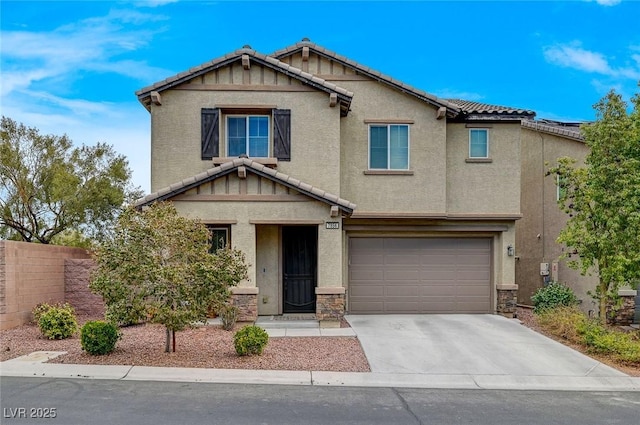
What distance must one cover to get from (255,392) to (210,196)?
6648 mm

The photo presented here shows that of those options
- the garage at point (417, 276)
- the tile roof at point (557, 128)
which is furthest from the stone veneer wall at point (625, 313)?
the tile roof at point (557, 128)

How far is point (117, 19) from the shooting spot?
15.3 m

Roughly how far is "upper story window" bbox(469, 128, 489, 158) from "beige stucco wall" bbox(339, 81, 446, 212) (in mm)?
1102

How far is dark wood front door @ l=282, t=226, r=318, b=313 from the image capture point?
639 inches

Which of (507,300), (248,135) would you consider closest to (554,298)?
(507,300)

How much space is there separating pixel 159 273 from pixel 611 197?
33.7 ft

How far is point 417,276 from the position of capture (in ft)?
56.2

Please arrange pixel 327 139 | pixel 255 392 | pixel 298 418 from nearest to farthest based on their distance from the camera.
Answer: pixel 298 418
pixel 255 392
pixel 327 139

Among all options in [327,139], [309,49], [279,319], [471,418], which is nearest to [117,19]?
[309,49]

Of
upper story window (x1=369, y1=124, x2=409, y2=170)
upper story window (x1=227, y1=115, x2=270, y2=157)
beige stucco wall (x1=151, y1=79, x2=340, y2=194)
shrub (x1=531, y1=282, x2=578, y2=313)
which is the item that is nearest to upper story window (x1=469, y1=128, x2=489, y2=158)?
upper story window (x1=369, y1=124, x2=409, y2=170)

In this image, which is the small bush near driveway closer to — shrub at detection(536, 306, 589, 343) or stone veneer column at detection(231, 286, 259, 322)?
shrub at detection(536, 306, 589, 343)

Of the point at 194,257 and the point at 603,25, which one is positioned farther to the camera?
the point at 603,25

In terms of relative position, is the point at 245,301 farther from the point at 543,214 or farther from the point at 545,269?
the point at 543,214

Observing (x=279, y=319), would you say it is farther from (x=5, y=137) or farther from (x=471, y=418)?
(x=5, y=137)
